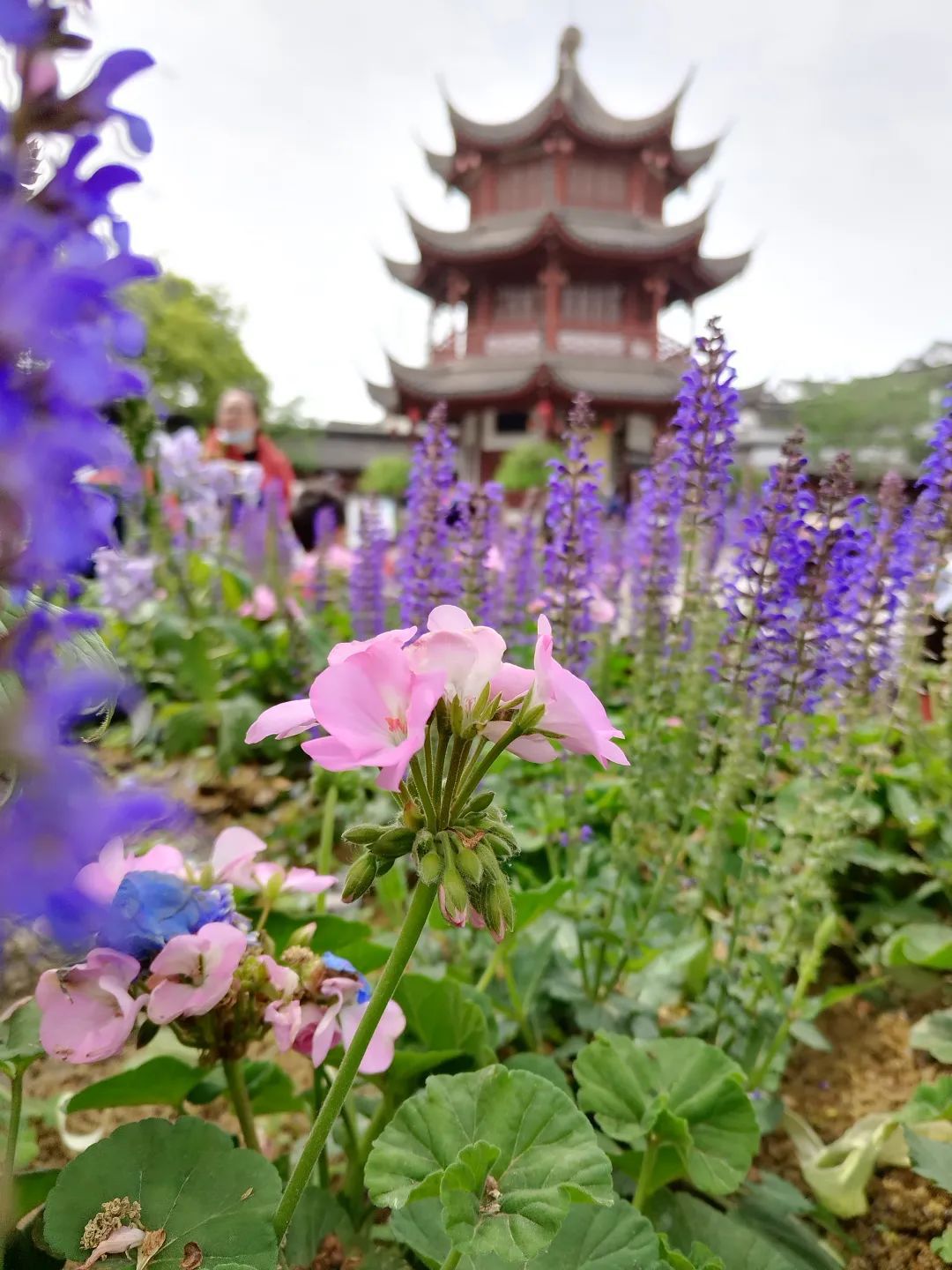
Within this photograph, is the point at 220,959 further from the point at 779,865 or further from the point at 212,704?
the point at 212,704

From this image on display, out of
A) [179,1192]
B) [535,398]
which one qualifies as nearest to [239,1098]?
[179,1192]

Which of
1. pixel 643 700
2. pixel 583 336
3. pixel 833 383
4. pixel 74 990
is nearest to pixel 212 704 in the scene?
pixel 643 700

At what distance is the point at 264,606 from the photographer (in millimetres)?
3857

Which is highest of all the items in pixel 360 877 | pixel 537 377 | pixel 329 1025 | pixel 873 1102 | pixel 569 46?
pixel 569 46

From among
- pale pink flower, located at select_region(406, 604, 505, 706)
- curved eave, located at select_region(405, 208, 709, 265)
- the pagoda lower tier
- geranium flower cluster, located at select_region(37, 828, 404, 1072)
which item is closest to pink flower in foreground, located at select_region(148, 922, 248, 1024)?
geranium flower cluster, located at select_region(37, 828, 404, 1072)

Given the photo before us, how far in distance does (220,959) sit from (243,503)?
4.73m

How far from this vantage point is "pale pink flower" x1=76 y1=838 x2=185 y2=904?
69cm

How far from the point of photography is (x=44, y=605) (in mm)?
627

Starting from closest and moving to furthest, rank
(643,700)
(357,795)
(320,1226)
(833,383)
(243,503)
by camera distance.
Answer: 1. (320,1226)
2. (357,795)
3. (643,700)
4. (243,503)
5. (833,383)

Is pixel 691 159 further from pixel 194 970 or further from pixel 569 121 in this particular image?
pixel 194 970

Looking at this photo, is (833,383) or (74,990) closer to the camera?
(74,990)

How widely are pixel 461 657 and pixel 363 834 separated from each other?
0.49ft

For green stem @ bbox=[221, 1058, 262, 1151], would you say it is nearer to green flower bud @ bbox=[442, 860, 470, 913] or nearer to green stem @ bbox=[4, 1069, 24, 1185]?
green stem @ bbox=[4, 1069, 24, 1185]

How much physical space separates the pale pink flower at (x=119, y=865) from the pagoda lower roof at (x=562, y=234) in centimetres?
1741
